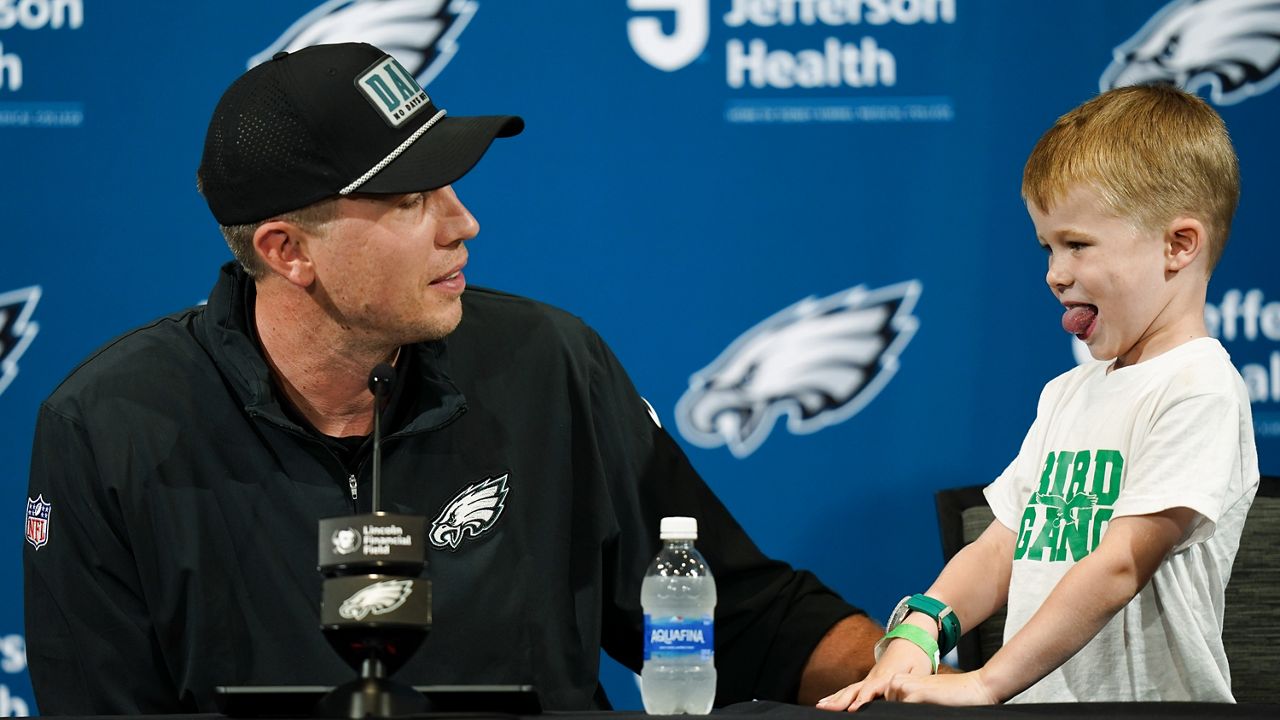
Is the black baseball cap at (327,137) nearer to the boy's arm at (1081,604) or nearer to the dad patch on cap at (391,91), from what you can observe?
the dad patch on cap at (391,91)

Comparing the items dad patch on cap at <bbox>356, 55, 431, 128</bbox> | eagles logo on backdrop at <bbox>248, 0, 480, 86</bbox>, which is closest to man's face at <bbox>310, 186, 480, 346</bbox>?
dad patch on cap at <bbox>356, 55, 431, 128</bbox>

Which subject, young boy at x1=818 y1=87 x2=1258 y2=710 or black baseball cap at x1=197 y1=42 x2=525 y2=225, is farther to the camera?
black baseball cap at x1=197 y1=42 x2=525 y2=225

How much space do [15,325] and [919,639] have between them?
1875 mm

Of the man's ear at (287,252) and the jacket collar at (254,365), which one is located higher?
the man's ear at (287,252)

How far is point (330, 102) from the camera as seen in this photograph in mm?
1711

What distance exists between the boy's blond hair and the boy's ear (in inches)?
0.5

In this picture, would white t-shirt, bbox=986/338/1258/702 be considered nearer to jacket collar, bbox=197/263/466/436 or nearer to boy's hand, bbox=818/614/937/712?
boy's hand, bbox=818/614/937/712

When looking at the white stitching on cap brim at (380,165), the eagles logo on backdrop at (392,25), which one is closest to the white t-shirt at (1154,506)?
the white stitching on cap brim at (380,165)

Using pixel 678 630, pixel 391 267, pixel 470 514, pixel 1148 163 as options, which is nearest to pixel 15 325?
pixel 391 267

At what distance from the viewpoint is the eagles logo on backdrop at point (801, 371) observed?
254 cm

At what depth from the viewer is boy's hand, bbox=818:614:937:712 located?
1.34 meters

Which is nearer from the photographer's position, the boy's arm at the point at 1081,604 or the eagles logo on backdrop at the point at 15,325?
the boy's arm at the point at 1081,604

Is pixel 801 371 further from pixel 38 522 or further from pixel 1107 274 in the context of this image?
pixel 38 522

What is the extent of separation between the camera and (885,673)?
146 cm
